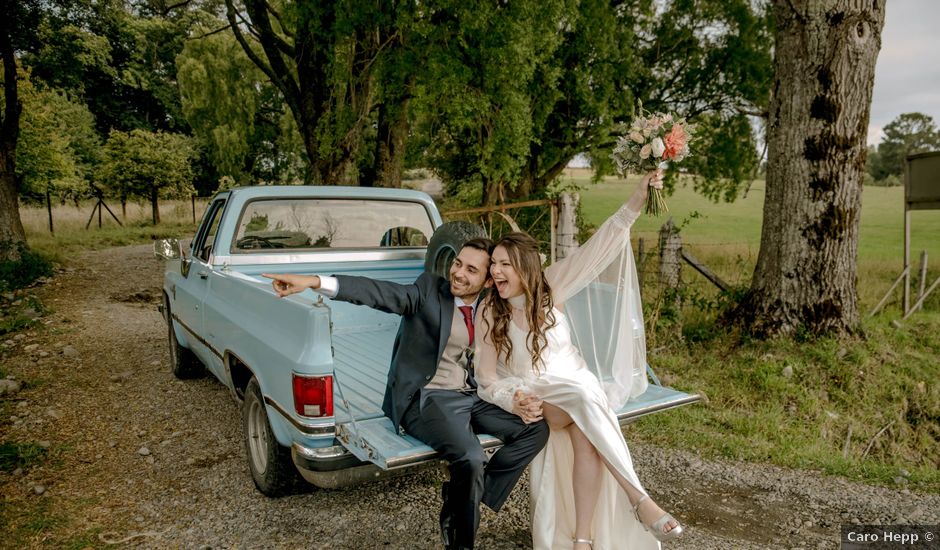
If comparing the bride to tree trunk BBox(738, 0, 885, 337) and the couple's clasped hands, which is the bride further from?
tree trunk BBox(738, 0, 885, 337)

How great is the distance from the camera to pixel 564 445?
3049 mm

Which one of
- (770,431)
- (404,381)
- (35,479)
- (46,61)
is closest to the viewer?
(404,381)

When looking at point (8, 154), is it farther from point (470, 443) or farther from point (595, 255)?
point (470, 443)

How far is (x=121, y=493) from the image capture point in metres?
3.79

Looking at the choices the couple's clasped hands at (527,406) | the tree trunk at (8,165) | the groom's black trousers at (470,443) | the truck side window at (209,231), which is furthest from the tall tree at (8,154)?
the couple's clasped hands at (527,406)

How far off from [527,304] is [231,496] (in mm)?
2261

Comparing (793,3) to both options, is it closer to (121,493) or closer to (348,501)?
(348,501)

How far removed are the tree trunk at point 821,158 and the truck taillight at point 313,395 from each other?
207 inches

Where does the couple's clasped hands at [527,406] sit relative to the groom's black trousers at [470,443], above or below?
above

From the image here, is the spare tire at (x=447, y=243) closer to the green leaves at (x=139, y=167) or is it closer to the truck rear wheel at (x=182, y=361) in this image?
the truck rear wheel at (x=182, y=361)

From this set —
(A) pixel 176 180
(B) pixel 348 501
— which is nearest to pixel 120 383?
(B) pixel 348 501

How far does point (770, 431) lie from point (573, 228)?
2735 millimetres

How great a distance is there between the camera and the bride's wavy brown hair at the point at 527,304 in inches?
119

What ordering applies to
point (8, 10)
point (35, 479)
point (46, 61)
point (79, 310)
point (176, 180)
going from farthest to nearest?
point (176, 180) < point (46, 61) < point (8, 10) < point (79, 310) < point (35, 479)
